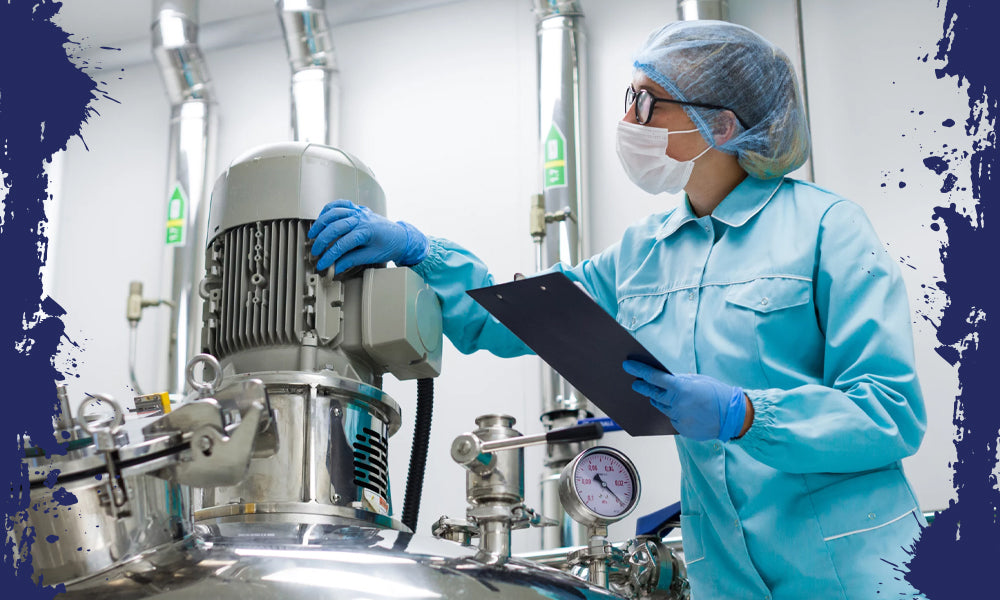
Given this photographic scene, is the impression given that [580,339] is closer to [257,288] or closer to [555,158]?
[257,288]

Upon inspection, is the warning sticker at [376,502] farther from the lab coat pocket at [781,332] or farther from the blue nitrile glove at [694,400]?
the lab coat pocket at [781,332]

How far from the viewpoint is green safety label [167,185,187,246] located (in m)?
2.99

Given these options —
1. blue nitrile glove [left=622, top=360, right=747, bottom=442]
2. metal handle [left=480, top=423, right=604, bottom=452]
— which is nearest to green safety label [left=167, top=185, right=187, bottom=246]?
metal handle [left=480, top=423, right=604, bottom=452]

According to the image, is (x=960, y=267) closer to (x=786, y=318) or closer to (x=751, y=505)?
(x=786, y=318)

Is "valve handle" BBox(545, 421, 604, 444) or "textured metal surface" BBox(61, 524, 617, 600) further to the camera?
"valve handle" BBox(545, 421, 604, 444)

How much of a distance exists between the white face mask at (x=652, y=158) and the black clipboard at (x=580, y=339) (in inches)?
17.5

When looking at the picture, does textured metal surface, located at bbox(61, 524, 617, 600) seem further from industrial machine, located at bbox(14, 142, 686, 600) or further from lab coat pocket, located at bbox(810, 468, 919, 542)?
lab coat pocket, located at bbox(810, 468, 919, 542)

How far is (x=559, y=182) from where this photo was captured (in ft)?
8.57

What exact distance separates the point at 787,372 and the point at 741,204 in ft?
0.95

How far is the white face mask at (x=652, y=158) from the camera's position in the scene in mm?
1543

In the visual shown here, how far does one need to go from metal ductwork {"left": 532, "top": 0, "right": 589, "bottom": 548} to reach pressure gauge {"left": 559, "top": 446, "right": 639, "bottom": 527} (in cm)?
67

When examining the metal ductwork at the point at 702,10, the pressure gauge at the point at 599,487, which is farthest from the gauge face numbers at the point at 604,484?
the metal ductwork at the point at 702,10

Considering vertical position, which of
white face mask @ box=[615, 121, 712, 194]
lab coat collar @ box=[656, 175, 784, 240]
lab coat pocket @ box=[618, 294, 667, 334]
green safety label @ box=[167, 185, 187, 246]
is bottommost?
lab coat pocket @ box=[618, 294, 667, 334]

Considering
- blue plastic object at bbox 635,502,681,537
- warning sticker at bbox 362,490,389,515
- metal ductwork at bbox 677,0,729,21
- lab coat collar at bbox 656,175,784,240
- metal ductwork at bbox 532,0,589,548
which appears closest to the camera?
warning sticker at bbox 362,490,389,515
